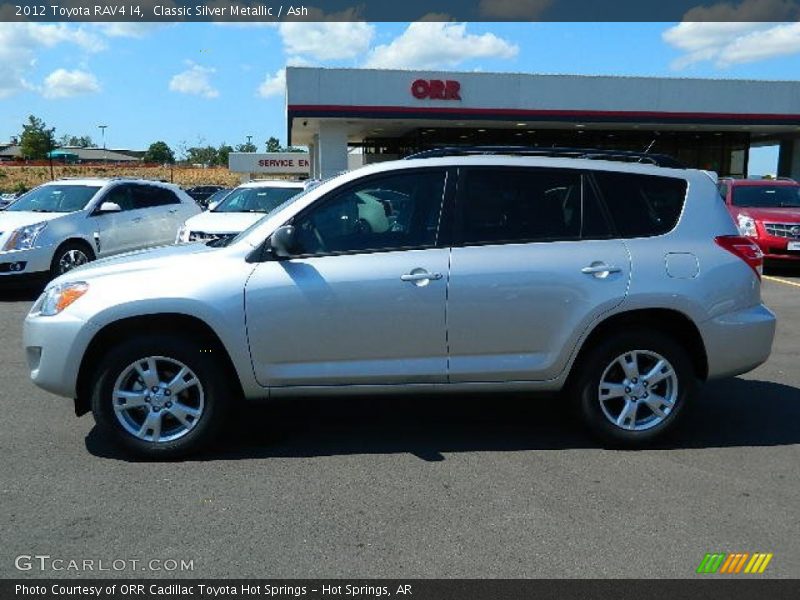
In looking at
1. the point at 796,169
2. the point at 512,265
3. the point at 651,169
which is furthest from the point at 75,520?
the point at 796,169

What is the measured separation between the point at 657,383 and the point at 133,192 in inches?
383

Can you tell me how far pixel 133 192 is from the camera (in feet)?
39.0

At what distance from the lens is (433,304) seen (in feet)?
14.2

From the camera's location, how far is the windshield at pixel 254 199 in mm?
11602

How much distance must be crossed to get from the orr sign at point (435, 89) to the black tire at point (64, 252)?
21281 millimetres

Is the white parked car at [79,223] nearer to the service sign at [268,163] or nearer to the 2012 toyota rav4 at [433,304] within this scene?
the 2012 toyota rav4 at [433,304]

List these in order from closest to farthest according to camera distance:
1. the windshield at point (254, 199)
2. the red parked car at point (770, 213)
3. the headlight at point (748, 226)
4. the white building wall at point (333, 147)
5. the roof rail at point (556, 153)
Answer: the roof rail at point (556, 153), the windshield at point (254, 199), the red parked car at point (770, 213), the headlight at point (748, 226), the white building wall at point (333, 147)

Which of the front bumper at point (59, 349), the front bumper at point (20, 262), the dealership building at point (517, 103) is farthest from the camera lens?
the dealership building at point (517, 103)

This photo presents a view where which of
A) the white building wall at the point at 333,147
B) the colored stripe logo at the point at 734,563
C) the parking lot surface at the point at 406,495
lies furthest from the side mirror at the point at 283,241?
the white building wall at the point at 333,147

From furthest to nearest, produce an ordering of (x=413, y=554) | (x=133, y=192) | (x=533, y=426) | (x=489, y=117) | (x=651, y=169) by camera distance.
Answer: (x=489, y=117), (x=133, y=192), (x=533, y=426), (x=651, y=169), (x=413, y=554)

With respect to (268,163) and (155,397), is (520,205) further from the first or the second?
(268,163)
